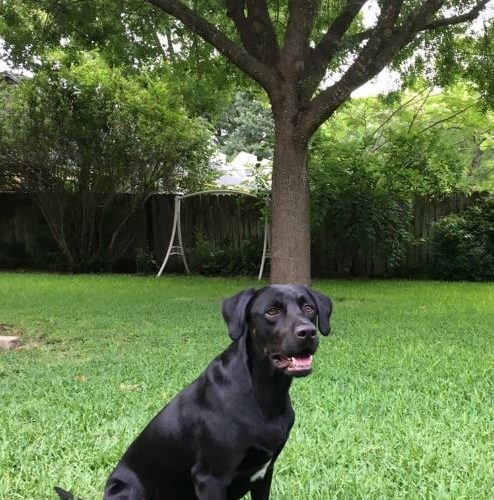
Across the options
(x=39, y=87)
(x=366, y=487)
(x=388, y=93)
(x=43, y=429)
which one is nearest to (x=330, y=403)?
(x=366, y=487)

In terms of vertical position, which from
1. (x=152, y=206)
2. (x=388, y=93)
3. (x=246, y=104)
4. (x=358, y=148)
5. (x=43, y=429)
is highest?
(x=246, y=104)

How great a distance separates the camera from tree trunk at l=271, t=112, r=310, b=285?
773 cm

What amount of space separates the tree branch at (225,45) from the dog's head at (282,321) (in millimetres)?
5650

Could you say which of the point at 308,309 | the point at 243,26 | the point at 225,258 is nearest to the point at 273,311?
the point at 308,309

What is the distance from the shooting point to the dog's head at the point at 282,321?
219cm

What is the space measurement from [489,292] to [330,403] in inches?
283

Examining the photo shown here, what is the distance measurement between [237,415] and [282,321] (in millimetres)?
372

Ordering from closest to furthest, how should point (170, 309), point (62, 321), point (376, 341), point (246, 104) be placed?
point (376, 341) < point (62, 321) < point (170, 309) < point (246, 104)

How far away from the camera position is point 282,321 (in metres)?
2.26

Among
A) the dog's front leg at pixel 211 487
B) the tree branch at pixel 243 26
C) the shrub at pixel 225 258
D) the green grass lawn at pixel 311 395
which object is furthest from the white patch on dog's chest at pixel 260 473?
the shrub at pixel 225 258

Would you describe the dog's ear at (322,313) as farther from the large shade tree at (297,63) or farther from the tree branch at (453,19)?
the tree branch at (453,19)

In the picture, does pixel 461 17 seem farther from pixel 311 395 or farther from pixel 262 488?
pixel 262 488

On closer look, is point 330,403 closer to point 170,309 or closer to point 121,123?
point 170,309

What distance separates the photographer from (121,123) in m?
13.8
